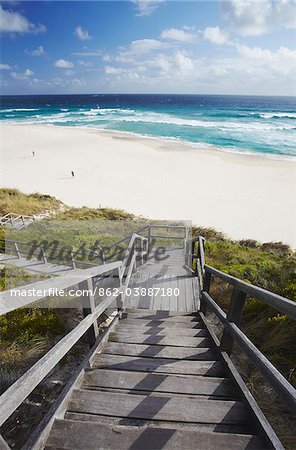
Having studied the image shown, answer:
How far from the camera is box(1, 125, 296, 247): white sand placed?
59.3ft

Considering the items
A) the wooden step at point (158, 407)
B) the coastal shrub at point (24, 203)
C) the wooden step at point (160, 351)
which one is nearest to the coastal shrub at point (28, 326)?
the wooden step at point (160, 351)

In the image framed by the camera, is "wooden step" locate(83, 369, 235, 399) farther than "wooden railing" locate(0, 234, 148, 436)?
Yes

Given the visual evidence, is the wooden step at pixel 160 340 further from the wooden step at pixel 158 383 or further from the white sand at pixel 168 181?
the white sand at pixel 168 181

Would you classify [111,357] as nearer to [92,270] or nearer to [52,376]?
[52,376]

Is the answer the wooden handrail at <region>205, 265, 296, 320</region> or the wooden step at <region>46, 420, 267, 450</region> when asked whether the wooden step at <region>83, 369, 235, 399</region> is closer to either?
the wooden step at <region>46, 420, 267, 450</region>

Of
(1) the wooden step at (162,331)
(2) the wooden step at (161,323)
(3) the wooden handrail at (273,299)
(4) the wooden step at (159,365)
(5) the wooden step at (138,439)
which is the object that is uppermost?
(3) the wooden handrail at (273,299)

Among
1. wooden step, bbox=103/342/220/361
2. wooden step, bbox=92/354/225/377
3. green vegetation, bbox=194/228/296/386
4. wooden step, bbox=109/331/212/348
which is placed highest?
wooden step, bbox=92/354/225/377

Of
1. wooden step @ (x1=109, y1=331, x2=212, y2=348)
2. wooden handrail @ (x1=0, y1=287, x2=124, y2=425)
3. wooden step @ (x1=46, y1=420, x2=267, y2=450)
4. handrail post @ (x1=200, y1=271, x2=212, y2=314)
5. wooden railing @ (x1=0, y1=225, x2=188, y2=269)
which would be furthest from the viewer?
wooden railing @ (x1=0, y1=225, x2=188, y2=269)

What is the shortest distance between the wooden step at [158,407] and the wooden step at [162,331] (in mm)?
1455

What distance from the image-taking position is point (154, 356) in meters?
3.10

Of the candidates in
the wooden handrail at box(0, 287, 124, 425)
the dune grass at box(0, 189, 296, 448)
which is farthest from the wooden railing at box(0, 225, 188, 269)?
the wooden handrail at box(0, 287, 124, 425)

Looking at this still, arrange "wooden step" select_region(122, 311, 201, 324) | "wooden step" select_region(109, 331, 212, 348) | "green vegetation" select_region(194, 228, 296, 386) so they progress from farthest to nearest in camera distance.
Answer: "wooden step" select_region(122, 311, 201, 324)
"green vegetation" select_region(194, 228, 296, 386)
"wooden step" select_region(109, 331, 212, 348)

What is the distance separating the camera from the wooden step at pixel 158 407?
2135 millimetres

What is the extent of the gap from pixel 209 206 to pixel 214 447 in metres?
18.7
